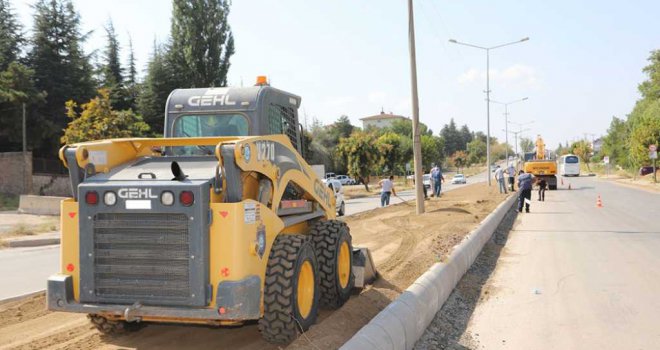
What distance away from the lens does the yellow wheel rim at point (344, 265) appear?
6.98 meters

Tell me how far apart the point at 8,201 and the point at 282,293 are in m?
31.2

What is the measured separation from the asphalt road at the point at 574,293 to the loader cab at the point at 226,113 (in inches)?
132

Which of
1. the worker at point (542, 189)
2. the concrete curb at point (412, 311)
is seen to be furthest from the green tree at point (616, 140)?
the concrete curb at point (412, 311)

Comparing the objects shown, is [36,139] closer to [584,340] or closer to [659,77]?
[584,340]

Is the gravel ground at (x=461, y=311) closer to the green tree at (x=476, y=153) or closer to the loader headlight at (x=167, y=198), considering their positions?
the loader headlight at (x=167, y=198)

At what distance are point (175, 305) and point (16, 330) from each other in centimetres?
256

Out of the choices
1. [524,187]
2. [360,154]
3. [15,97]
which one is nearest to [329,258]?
[524,187]

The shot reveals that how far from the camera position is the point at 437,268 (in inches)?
304

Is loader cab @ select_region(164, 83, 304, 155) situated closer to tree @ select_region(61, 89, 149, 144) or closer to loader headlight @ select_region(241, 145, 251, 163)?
loader headlight @ select_region(241, 145, 251, 163)

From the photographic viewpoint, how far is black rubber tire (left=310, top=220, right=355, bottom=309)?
6.48m

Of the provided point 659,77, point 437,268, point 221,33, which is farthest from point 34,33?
point 659,77

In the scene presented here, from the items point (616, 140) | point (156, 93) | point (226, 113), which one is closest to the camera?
point (226, 113)

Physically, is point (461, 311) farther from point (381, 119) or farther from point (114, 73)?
point (381, 119)

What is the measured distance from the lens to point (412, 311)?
223 inches
